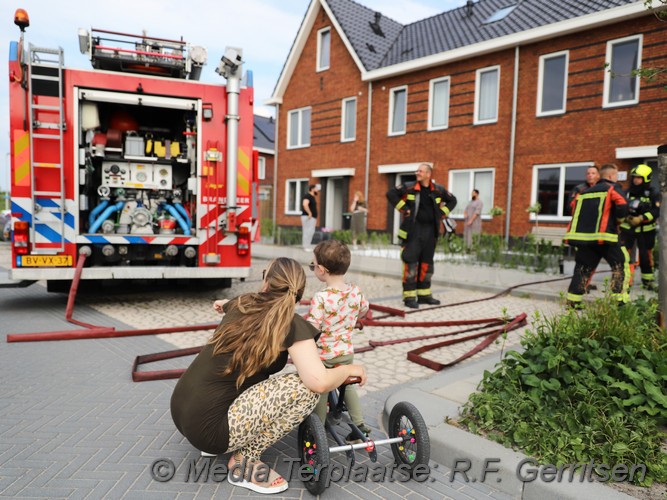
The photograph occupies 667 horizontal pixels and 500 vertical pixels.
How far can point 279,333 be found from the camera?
2.54 m

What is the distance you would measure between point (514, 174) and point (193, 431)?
15205 mm

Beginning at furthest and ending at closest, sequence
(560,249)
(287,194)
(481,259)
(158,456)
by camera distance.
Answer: (287,194)
(481,259)
(560,249)
(158,456)

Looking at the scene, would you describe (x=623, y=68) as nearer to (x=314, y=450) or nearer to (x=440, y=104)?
(x=440, y=104)

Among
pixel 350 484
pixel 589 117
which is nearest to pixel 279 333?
pixel 350 484

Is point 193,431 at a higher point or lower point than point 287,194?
lower

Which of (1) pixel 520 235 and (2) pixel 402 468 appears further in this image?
(1) pixel 520 235

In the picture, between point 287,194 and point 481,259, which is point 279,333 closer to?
point 481,259

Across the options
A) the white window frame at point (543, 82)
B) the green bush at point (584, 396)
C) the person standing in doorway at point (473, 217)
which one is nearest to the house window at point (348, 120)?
the person standing in doorway at point (473, 217)

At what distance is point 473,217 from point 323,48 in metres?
11.4

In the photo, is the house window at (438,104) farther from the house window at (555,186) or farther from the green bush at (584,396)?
the green bush at (584,396)

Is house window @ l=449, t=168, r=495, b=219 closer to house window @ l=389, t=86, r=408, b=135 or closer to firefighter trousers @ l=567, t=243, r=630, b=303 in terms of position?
house window @ l=389, t=86, r=408, b=135

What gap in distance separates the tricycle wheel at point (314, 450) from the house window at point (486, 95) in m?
15.7

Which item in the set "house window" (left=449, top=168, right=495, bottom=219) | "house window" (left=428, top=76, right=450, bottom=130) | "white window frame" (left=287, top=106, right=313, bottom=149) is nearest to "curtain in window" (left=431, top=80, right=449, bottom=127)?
"house window" (left=428, top=76, right=450, bottom=130)

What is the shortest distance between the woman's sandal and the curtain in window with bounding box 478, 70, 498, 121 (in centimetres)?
1600
